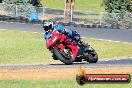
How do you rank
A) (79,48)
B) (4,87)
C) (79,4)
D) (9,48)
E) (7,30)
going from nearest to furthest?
(79,48), (4,87), (9,48), (7,30), (79,4)

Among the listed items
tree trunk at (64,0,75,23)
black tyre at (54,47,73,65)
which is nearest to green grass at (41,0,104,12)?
tree trunk at (64,0,75,23)

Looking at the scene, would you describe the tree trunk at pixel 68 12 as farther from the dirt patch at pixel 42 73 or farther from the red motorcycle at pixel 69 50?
the red motorcycle at pixel 69 50

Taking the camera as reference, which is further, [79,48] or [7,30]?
[7,30]

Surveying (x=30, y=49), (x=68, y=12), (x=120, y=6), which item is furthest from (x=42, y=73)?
(x=120, y=6)

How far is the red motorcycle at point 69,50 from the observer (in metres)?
9.80

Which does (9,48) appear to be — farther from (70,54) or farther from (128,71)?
(70,54)

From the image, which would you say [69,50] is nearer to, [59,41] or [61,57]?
[61,57]

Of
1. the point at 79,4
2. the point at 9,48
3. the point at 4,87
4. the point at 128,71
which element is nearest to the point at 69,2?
the point at 9,48

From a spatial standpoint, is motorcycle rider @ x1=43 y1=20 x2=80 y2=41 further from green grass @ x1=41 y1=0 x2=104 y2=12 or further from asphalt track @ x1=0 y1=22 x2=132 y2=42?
green grass @ x1=41 y1=0 x2=104 y2=12

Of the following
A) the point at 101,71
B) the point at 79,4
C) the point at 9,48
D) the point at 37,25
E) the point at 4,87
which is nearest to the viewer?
the point at 4,87

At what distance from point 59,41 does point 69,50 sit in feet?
1.37

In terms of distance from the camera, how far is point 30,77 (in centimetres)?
1480

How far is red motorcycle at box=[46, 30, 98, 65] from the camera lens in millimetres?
9802

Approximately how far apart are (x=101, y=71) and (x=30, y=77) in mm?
2831
